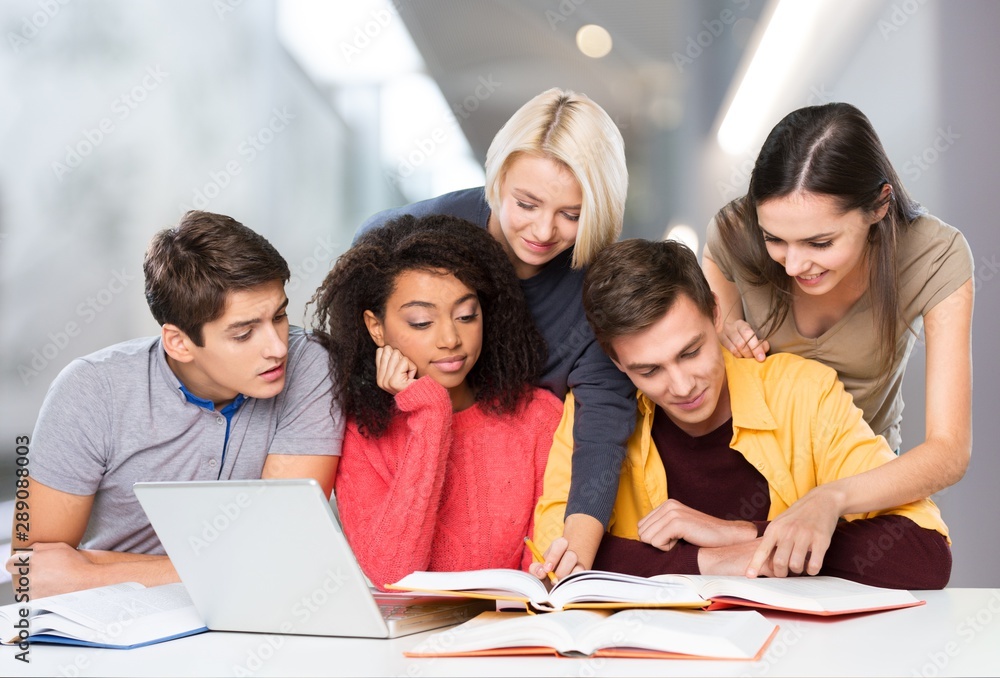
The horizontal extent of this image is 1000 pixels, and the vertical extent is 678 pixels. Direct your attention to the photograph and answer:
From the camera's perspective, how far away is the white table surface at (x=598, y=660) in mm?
892

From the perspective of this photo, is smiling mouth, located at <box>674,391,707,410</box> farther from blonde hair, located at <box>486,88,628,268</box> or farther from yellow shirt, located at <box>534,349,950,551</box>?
blonde hair, located at <box>486,88,628,268</box>

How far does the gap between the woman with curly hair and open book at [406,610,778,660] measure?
659 millimetres

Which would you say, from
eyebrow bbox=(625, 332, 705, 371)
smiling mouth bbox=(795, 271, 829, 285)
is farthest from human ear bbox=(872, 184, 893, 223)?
eyebrow bbox=(625, 332, 705, 371)

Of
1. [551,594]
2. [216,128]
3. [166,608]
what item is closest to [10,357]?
[216,128]

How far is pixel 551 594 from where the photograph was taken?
1.10m

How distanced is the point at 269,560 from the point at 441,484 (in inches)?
25.8

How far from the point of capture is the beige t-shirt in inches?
65.5

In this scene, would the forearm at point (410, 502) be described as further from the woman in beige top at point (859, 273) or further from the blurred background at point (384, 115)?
the blurred background at point (384, 115)

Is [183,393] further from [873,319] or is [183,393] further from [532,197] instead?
[873,319]

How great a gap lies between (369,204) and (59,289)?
7.95 feet

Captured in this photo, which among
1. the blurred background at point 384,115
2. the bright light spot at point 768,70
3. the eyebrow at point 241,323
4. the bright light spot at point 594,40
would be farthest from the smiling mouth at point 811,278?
the bright light spot at point 594,40

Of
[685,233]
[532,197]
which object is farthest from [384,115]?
[532,197]

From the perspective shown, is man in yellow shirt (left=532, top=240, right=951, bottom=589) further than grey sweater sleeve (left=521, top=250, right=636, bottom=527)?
No

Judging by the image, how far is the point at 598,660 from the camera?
3.06 feet
